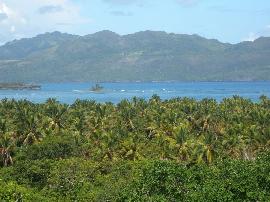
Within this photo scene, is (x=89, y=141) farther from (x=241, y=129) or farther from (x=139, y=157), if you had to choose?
(x=241, y=129)

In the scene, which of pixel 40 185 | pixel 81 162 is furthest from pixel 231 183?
pixel 40 185

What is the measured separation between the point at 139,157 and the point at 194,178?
3865 centimetres

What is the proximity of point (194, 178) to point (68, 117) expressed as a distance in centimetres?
6218

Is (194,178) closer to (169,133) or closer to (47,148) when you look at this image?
(47,148)

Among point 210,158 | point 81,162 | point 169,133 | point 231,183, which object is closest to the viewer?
point 231,183

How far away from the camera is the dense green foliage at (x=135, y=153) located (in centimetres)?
4875

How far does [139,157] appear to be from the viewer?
3620 inches

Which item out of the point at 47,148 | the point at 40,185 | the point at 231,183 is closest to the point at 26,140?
the point at 47,148

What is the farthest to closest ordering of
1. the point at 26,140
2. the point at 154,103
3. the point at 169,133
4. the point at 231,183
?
the point at 154,103
the point at 169,133
the point at 26,140
the point at 231,183

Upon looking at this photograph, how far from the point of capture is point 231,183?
4719 cm

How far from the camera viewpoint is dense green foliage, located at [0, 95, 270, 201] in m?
48.8

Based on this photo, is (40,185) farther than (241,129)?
No

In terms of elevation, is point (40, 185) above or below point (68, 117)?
below

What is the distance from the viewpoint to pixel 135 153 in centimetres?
9312
